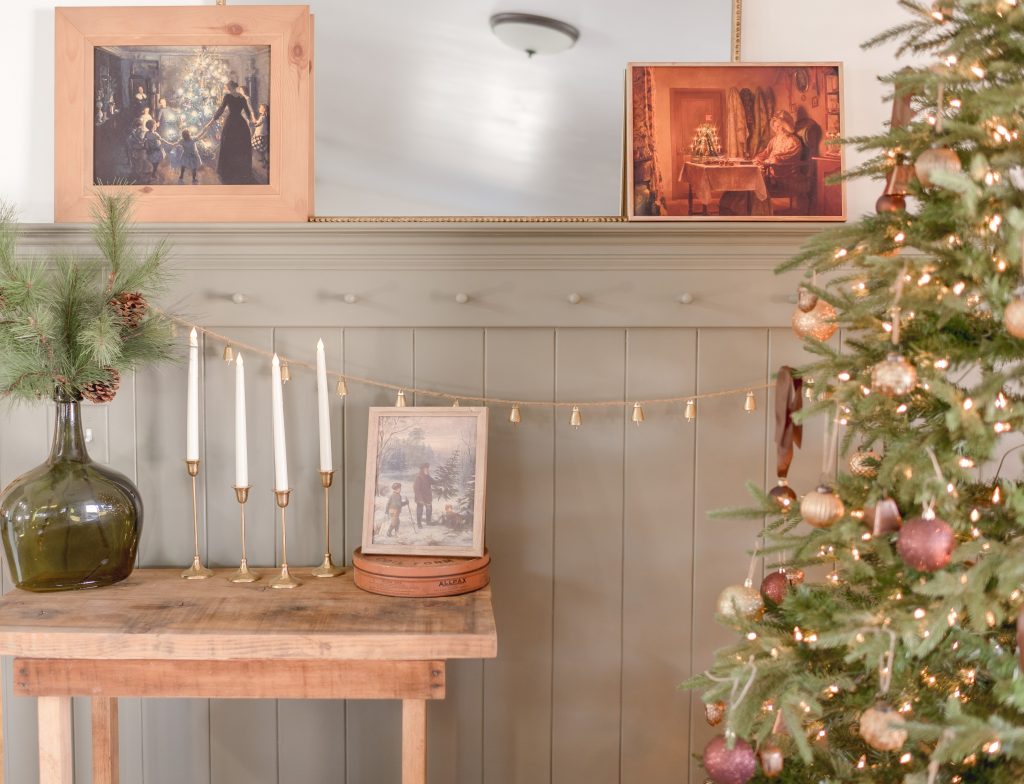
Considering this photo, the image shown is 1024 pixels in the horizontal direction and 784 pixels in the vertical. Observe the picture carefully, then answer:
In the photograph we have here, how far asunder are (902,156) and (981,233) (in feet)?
0.57

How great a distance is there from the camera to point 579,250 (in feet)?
5.08

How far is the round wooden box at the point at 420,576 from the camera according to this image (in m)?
1.36

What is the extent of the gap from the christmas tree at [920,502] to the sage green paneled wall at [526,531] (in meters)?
0.45

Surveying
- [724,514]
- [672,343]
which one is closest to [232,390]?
[672,343]

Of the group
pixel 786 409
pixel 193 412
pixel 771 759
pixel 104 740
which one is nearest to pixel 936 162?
pixel 786 409

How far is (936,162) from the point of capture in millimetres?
988

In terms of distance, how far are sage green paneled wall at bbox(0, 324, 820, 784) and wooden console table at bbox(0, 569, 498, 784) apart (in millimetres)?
329

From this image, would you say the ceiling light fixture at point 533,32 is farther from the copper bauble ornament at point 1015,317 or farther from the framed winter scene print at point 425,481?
the copper bauble ornament at point 1015,317

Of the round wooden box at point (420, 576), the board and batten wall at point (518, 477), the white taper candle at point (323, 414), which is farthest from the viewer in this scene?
the board and batten wall at point (518, 477)

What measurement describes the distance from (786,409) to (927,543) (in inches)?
11.4

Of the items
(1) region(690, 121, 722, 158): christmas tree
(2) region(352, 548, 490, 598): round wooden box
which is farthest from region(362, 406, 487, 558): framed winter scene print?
(1) region(690, 121, 722, 158): christmas tree

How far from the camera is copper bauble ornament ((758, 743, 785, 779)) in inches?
41.9

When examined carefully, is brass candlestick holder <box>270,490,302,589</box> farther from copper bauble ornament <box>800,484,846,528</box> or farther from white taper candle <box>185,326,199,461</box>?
copper bauble ornament <box>800,484,846,528</box>

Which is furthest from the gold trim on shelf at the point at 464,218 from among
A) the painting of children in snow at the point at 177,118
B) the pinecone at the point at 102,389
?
the pinecone at the point at 102,389
